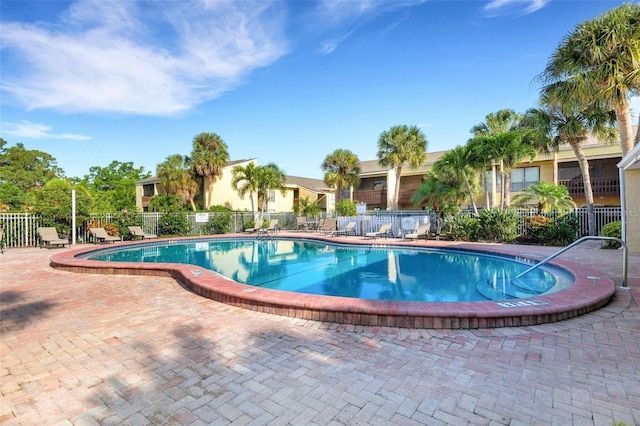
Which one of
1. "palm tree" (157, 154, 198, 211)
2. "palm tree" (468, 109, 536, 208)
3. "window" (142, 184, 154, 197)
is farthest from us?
"window" (142, 184, 154, 197)

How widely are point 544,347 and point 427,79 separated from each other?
13.3m

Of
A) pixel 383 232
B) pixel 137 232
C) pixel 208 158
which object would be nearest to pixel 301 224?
pixel 383 232

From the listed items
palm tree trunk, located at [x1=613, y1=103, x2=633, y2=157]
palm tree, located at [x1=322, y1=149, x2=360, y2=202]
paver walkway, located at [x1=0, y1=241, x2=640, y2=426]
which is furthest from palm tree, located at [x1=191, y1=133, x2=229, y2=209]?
palm tree trunk, located at [x1=613, y1=103, x2=633, y2=157]

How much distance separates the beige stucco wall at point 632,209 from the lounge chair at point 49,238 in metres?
21.8

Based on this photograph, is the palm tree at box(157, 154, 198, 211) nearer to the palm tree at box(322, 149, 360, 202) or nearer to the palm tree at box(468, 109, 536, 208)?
the palm tree at box(322, 149, 360, 202)

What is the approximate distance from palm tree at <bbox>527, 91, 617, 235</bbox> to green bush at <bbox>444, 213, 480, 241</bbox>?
4.88 meters

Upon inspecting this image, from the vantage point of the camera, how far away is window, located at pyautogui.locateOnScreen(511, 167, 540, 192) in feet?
83.5

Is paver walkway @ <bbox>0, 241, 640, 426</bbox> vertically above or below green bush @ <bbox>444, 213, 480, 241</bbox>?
below

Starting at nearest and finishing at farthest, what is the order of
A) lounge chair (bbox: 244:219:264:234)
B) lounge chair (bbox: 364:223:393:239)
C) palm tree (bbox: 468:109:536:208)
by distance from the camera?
1. palm tree (bbox: 468:109:536:208)
2. lounge chair (bbox: 364:223:393:239)
3. lounge chair (bbox: 244:219:264:234)

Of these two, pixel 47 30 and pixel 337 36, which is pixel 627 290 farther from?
pixel 47 30

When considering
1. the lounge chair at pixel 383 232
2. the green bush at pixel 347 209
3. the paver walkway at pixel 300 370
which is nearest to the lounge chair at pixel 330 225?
the lounge chair at pixel 383 232

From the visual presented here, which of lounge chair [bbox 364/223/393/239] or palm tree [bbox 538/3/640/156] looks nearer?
palm tree [bbox 538/3/640/156]

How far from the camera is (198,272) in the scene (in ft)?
24.2

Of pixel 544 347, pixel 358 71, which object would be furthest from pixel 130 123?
pixel 544 347
